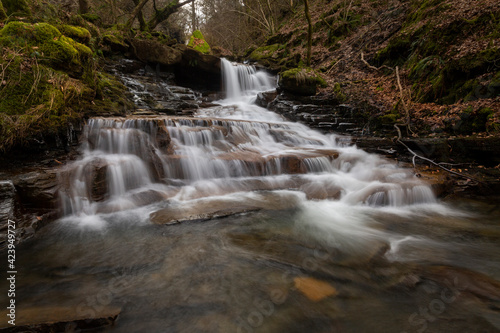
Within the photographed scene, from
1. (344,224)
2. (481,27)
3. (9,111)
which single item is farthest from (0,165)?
(481,27)

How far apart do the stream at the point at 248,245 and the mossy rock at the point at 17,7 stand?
11.7 feet

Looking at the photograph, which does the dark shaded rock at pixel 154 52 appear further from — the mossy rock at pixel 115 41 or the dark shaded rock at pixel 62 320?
the dark shaded rock at pixel 62 320

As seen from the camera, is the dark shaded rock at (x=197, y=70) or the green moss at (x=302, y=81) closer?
the green moss at (x=302, y=81)

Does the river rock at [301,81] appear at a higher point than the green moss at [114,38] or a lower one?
lower

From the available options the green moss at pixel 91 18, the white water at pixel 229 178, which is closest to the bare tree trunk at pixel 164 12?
the green moss at pixel 91 18

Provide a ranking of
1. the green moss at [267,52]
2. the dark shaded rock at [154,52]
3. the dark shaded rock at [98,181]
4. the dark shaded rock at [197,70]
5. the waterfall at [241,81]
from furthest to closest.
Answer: the green moss at [267,52]
the waterfall at [241,81]
the dark shaded rock at [197,70]
the dark shaded rock at [154,52]
the dark shaded rock at [98,181]

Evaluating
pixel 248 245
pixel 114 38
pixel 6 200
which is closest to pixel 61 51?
pixel 6 200

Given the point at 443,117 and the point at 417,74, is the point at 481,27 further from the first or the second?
the point at 443,117

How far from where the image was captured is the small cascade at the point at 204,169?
174 inches

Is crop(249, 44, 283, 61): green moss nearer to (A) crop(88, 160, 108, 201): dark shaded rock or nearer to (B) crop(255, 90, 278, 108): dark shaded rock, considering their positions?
(B) crop(255, 90, 278, 108): dark shaded rock

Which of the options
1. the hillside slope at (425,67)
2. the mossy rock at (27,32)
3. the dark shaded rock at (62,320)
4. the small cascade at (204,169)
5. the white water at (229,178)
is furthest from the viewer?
the hillside slope at (425,67)

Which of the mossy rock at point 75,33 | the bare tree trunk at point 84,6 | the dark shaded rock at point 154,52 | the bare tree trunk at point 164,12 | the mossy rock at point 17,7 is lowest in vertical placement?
the mossy rock at point 75,33

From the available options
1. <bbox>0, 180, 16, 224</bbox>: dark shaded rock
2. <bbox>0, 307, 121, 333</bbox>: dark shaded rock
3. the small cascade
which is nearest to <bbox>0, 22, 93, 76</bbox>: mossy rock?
the small cascade

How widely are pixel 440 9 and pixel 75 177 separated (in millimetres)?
12654
